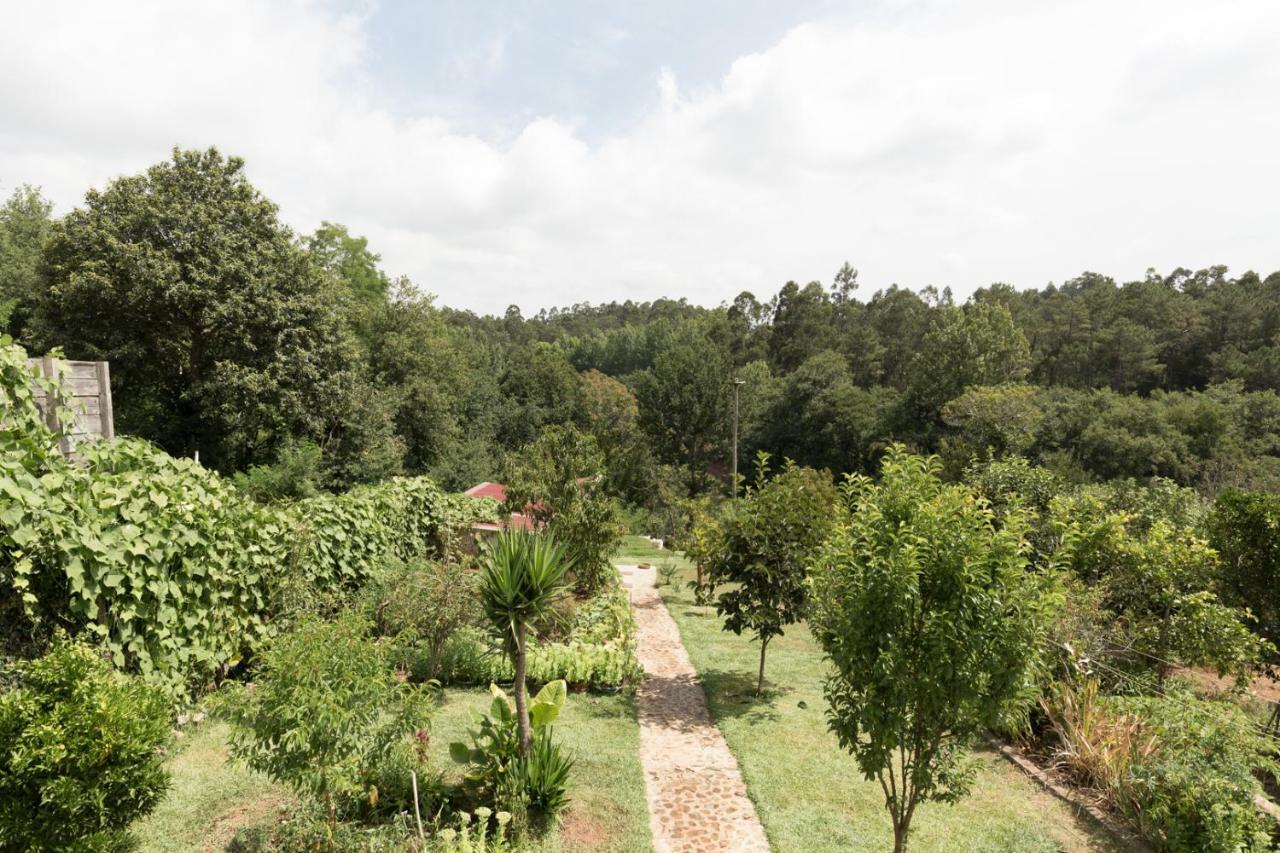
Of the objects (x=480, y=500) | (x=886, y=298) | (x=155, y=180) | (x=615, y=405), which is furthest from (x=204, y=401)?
(x=886, y=298)

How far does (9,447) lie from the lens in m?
4.75

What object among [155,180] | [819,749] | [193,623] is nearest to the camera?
[193,623]

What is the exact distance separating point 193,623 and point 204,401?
1351cm

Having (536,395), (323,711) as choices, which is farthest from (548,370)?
(323,711)

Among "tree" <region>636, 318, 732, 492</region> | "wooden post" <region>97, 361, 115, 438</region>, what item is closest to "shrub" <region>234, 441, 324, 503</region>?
"wooden post" <region>97, 361, 115, 438</region>

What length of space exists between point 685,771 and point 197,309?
17.9 meters

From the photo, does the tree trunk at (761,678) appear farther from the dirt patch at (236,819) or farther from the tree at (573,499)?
the dirt patch at (236,819)

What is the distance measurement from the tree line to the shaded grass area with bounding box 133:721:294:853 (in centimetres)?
887

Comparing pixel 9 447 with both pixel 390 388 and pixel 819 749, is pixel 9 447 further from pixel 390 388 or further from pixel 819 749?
pixel 390 388

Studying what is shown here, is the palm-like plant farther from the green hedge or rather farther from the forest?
the green hedge

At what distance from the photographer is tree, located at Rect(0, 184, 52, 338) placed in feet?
69.6

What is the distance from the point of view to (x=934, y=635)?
423 cm

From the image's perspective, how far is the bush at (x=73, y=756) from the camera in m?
3.98

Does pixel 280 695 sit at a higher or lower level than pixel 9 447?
lower
